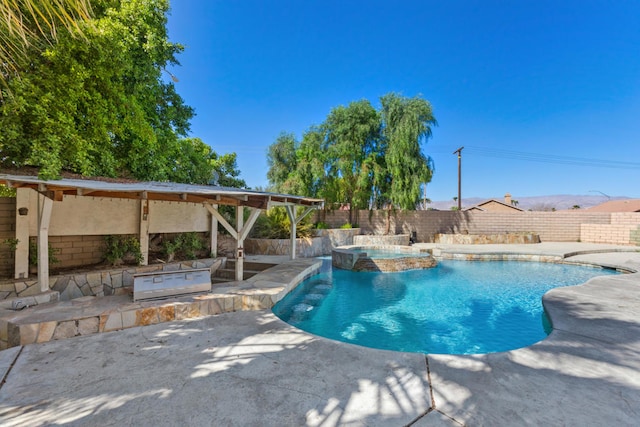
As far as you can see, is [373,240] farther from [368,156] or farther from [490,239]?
[490,239]

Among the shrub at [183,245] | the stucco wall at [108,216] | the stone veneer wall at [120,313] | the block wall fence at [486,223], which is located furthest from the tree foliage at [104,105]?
the block wall fence at [486,223]

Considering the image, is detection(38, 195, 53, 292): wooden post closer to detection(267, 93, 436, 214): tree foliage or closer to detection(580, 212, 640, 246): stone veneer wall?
detection(267, 93, 436, 214): tree foliage

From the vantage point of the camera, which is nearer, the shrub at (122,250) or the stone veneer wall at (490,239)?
the shrub at (122,250)

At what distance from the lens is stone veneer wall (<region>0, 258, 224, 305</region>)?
4.99 metres

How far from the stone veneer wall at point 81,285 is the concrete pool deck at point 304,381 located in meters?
2.22

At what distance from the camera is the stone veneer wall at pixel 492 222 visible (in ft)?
59.9

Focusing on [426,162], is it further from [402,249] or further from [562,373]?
[562,373]

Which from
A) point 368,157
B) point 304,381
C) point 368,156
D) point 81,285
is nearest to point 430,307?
point 304,381

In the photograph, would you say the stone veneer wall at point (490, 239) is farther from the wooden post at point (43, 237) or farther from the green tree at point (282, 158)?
the wooden post at point (43, 237)

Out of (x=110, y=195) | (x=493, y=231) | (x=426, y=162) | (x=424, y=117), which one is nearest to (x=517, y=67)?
(x=424, y=117)

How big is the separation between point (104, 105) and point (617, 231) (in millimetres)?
25635

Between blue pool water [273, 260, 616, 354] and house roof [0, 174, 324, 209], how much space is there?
2.57 metres

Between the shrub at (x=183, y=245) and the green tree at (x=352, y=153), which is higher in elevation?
the green tree at (x=352, y=153)

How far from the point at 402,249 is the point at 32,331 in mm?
12092
